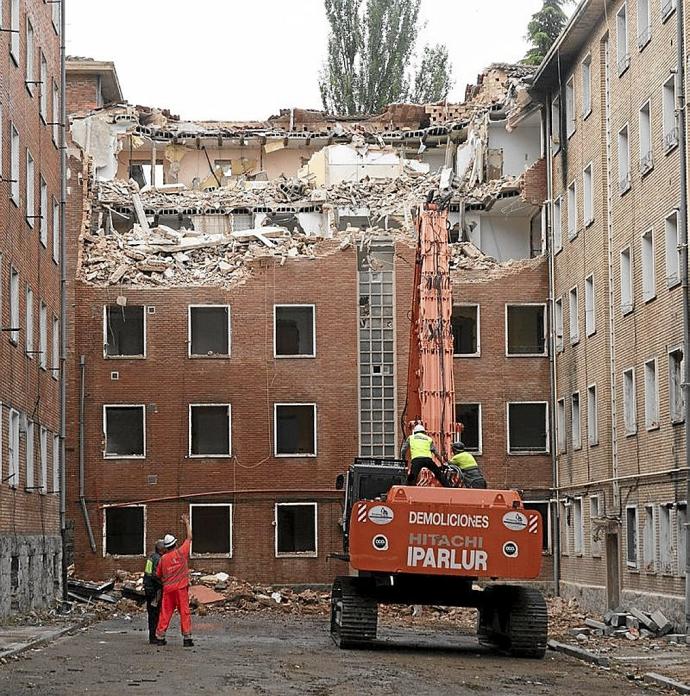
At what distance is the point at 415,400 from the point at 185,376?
15.3 meters

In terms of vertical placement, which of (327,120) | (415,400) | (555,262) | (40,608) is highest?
(327,120)

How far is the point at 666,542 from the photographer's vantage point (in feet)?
94.1

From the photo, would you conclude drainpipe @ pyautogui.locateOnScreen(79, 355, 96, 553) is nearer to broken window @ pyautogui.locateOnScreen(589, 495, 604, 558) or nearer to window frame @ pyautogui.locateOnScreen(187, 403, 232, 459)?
window frame @ pyautogui.locateOnScreen(187, 403, 232, 459)

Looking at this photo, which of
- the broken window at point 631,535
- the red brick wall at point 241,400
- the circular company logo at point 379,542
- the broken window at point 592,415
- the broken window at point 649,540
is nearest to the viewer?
the circular company logo at point 379,542

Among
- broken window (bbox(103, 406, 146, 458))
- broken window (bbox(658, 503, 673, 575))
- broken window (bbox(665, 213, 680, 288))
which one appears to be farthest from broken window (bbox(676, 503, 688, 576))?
broken window (bbox(103, 406, 146, 458))

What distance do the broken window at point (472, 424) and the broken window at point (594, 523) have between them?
552 centimetres

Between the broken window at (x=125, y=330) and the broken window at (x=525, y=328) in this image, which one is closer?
the broken window at (x=125, y=330)

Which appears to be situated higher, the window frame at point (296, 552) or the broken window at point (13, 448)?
the broken window at point (13, 448)

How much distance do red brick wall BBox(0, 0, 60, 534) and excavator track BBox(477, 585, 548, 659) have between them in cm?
1046

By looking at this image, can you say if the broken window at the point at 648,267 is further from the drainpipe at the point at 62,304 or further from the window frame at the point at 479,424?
the drainpipe at the point at 62,304

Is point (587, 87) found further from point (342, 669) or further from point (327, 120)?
point (342, 669)

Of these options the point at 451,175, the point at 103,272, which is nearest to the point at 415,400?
the point at 103,272

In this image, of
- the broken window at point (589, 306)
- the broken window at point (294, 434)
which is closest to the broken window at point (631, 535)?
the broken window at point (589, 306)

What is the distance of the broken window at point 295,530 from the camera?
131 feet
